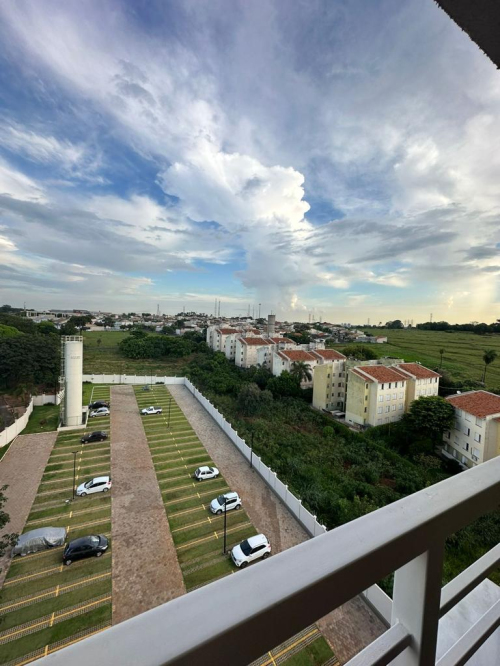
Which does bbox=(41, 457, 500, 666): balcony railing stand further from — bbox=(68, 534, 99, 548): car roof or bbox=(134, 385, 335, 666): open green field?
bbox=(68, 534, 99, 548): car roof

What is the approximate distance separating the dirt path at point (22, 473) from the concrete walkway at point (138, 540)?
2457 millimetres

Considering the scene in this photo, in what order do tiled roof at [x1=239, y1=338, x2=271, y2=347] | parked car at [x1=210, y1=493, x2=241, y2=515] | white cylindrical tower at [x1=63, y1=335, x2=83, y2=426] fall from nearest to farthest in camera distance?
parked car at [x1=210, y1=493, x2=241, y2=515] < white cylindrical tower at [x1=63, y1=335, x2=83, y2=426] < tiled roof at [x1=239, y1=338, x2=271, y2=347]

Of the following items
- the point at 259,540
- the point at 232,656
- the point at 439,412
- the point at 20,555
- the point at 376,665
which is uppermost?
the point at 232,656

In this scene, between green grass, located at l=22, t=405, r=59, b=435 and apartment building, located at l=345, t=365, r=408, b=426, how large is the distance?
15.9m

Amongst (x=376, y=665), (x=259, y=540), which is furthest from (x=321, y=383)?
(x=376, y=665)

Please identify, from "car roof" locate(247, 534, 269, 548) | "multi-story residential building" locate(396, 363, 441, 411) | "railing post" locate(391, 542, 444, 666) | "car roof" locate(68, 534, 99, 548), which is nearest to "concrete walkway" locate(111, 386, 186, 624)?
"car roof" locate(68, 534, 99, 548)

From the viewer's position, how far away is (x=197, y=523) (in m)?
9.68

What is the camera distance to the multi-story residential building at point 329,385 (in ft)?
69.3

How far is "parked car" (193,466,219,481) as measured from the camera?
12016 millimetres

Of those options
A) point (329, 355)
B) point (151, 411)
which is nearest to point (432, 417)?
point (329, 355)

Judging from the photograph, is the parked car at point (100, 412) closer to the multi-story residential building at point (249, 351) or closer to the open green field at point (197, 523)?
the open green field at point (197, 523)

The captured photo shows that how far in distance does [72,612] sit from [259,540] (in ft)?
14.0

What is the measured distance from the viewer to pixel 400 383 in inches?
742

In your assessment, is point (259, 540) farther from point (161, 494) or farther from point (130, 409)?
point (130, 409)
